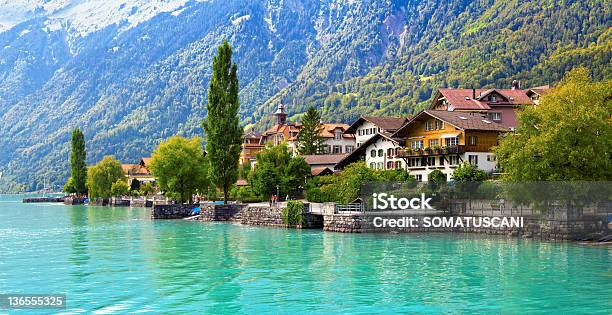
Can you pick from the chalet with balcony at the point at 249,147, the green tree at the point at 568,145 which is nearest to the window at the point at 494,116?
the green tree at the point at 568,145

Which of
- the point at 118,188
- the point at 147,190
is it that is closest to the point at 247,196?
the point at 118,188

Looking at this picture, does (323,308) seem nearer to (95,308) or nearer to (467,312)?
(467,312)

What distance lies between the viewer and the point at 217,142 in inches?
3799

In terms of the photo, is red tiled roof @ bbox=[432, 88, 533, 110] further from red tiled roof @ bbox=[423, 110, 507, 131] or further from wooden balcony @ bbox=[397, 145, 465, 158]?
wooden balcony @ bbox=[397, 145, 465, 158]

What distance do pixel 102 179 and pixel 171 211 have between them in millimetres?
87520

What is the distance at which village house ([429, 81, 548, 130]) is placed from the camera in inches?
4434

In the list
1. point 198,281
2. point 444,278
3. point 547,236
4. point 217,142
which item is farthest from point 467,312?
point 217,142

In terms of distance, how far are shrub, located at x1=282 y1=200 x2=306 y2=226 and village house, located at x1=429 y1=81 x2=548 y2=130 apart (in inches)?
1738

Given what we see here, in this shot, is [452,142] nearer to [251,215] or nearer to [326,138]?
[251,215]

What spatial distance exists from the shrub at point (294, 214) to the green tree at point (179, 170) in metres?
41.8

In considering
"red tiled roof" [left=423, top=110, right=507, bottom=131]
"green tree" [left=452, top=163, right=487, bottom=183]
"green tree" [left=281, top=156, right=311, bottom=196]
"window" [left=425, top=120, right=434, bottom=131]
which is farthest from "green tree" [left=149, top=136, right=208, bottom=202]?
"green tree" [left=452, top=163, right=487, bottom=183]

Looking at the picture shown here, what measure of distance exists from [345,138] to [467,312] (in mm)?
137443

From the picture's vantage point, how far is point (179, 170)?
116125 millimetres

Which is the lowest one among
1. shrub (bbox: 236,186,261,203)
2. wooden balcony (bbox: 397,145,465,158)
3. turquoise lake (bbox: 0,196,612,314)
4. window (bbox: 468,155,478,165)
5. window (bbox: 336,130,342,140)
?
turquoise lake (bbox: 0,196,612,314)
